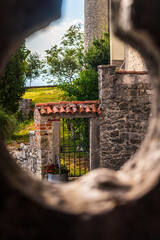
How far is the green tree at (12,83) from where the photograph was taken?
13178mm

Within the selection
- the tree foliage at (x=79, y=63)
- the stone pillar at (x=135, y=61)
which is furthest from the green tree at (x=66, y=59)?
the stone pillar at (x=135, y=61)

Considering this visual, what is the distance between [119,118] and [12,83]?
8.55 m

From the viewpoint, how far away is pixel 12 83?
44.1 feet

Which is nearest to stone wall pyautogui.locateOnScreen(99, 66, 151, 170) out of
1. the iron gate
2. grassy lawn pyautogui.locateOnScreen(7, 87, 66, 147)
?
the iron gate

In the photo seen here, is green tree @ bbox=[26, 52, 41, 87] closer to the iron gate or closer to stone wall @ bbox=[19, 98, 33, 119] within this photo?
stone wall @ bbox=[19, 98, 33, 119]

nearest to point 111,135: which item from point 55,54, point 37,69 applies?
point 55,54

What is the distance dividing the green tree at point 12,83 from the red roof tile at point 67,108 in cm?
708

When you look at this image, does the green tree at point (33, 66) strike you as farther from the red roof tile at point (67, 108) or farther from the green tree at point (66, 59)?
the red roof tile at point (67, 108)

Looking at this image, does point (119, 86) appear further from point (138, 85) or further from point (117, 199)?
point (117, 199)

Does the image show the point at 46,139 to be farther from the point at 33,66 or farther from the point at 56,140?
the point at 33,66

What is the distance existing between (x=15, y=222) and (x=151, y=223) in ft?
1.97

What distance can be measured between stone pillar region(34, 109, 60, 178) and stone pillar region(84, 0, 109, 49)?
17.0 m

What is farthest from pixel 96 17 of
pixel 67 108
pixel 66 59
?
pixel 67 108

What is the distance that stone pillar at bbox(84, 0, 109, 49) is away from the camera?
21562mm
